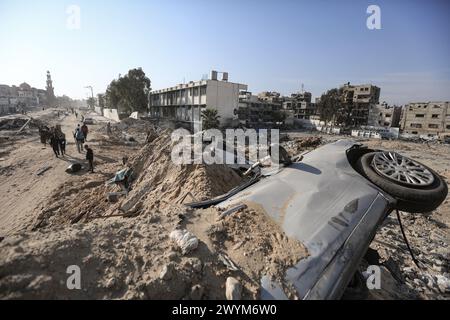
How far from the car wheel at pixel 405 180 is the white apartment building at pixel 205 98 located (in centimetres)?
3385

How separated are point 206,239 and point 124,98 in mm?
47590

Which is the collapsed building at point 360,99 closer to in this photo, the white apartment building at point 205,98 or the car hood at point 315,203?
the white apartment building at point 205,98

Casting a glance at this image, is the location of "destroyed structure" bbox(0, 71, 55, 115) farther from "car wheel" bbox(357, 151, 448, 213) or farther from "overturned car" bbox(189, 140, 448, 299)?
"car wheel" bbox(357, 151, 448, 213)

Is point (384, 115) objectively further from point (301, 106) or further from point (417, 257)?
point (417, 257)

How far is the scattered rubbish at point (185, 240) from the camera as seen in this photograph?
232 cm

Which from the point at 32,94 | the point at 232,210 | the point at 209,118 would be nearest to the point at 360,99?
the point at 209,118

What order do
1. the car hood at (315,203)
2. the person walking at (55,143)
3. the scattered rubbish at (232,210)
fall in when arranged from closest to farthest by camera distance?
the car hood at (315,203) < the scattered rubbish at (232,210) < the person walking at (55,143)

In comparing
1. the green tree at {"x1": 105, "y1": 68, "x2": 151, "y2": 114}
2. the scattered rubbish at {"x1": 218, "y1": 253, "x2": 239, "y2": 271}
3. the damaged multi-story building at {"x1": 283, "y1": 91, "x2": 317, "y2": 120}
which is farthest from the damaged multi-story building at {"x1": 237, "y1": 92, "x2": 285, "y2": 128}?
the scattered rubbish at {"x1": 218, "y1": 253, "x2": 239, "y2": 271}

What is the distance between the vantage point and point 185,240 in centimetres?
240

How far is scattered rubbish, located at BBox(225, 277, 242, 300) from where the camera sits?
1950 mm

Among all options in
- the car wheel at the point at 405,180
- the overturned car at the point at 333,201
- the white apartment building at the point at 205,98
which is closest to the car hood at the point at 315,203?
the overturned car at the point at 333,201

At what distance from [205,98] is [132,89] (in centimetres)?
1623

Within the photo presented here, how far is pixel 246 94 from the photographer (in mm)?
51875
